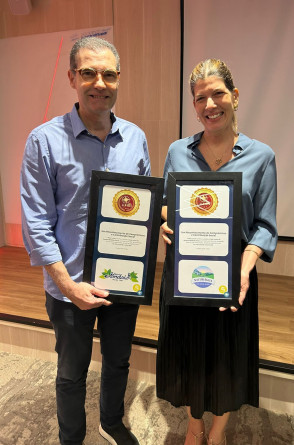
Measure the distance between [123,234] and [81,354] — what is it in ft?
1.81

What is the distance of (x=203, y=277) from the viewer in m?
1.19

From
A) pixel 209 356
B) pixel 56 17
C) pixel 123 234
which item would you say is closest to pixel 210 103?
pixel 123 234

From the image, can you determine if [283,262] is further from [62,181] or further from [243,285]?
[62,181]

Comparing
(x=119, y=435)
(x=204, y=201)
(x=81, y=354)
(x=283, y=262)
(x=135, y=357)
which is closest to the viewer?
(x=204, y=201)

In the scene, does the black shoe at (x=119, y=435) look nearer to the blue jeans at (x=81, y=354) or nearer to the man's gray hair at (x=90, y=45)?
the blue jeans at (x=81, y=354)

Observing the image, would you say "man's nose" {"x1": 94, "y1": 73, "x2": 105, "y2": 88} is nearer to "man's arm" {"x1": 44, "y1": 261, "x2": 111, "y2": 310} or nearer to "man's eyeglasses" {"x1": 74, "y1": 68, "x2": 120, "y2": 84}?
"man's eyeglasses" {"x1": 74, "y1": 68, "x2": 120, "y2": 84}

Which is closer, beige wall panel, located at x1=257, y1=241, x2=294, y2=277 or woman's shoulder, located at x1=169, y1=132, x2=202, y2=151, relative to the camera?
woman's shoulder, located at x1=169, y1=132, x2=202, y2=151

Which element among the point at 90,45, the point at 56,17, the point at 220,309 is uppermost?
the point at 56,17

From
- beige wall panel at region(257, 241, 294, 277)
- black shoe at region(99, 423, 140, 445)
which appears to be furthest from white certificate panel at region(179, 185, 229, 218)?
beige wall panel at region(257, 241, 294, 277)

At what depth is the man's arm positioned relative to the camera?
1240 mm

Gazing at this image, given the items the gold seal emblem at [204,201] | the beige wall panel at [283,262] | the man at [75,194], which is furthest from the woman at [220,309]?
the beige wall panel at [283,262]

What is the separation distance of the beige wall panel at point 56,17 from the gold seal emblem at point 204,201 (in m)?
2.74

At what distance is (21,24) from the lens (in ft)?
11.7

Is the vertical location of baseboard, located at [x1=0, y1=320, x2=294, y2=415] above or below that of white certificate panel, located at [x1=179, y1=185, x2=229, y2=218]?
below
